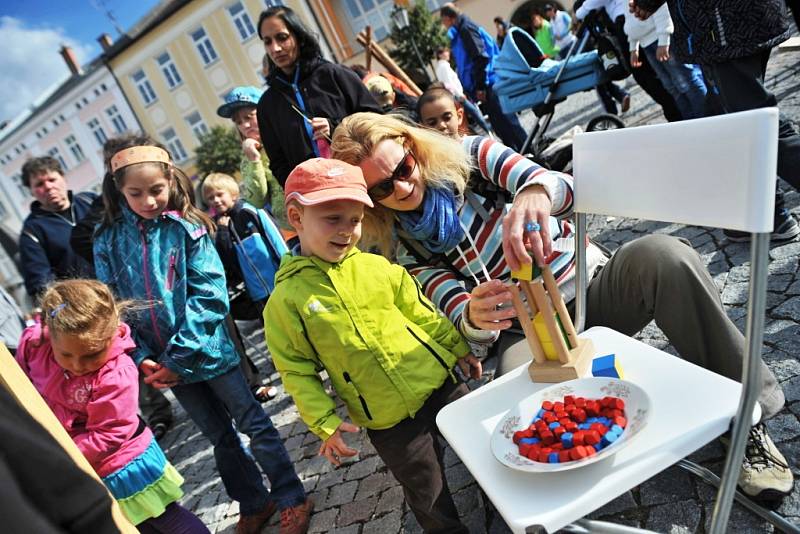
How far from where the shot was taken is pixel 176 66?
2608 centimetres

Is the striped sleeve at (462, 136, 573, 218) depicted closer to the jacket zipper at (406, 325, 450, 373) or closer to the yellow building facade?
the jacket zipper at (406, 325, 450, 373)

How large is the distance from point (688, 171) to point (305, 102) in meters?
2.38

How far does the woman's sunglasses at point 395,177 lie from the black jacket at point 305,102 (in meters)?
1.33

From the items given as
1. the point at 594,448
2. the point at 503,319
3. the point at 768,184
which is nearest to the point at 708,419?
the point at 594,448

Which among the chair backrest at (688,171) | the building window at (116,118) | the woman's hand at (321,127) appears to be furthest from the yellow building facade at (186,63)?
the chair backrest at (688,171)

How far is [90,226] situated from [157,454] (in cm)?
185

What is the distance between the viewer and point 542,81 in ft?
17.3

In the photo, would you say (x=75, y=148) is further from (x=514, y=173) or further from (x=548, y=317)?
(x=548, y=317)

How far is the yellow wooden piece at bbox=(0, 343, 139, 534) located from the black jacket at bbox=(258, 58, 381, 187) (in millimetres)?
2284

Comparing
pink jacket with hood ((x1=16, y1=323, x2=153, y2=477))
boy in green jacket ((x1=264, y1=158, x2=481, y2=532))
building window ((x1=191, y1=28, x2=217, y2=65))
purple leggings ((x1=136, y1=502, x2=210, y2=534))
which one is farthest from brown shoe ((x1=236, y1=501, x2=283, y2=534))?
building window ((x1=191, y1=28, x2=217, y2=65))

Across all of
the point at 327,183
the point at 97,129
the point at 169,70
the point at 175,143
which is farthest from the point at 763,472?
the point at 97,129

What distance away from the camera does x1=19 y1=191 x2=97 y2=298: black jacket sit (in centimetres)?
349

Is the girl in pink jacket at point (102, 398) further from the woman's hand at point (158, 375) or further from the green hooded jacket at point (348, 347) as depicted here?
the green hooded jacket at point (348, 347)

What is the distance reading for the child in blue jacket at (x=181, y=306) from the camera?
2260 millimetres
